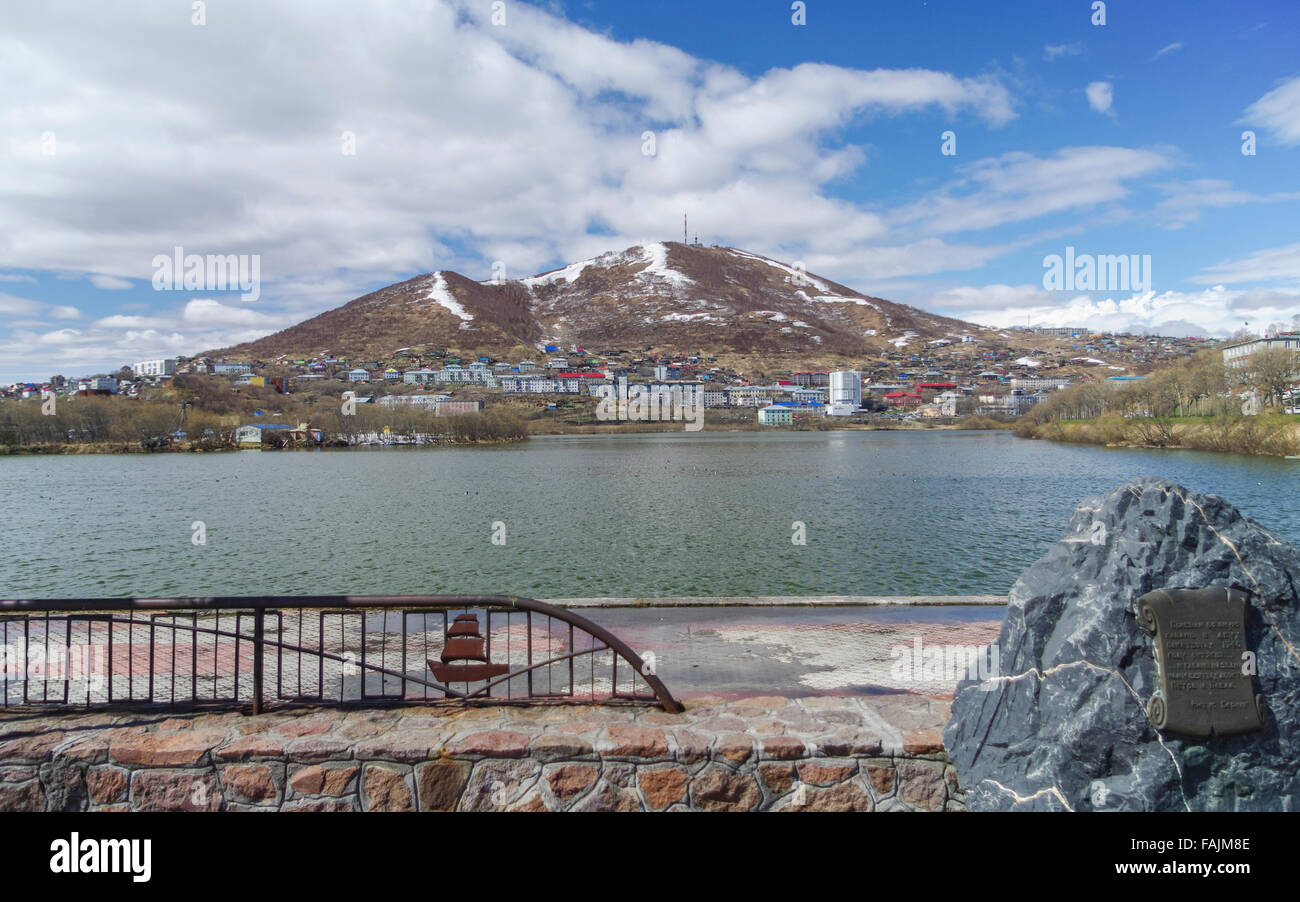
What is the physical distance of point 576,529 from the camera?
24.5 meters

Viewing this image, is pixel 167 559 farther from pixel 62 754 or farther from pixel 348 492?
pixel 348 492

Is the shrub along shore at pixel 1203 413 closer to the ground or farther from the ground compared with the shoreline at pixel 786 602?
farther from the ground

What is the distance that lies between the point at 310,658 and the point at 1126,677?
8.02 metres

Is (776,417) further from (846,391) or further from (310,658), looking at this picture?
(310,658)

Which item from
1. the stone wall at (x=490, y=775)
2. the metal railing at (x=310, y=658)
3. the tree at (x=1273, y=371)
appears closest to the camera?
Answer: the stone wall at (x=490, y=775)

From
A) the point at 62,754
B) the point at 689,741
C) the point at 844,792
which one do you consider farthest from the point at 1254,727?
the point at 62,754

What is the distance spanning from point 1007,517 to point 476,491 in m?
26.7

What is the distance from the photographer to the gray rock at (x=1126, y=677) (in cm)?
361

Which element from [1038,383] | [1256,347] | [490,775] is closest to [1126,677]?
[490,775]

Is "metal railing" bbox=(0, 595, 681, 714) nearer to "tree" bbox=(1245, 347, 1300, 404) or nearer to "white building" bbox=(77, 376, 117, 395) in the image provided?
"tree" bbox=(1245, 347, 1300, 404)

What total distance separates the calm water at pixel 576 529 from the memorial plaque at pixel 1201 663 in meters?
10.9

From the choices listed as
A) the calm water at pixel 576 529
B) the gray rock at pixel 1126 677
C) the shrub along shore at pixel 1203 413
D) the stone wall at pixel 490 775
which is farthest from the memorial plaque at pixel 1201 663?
the shrub along shore at pixel 1203 413

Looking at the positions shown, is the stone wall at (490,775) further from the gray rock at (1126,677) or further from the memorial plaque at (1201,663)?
the memorial plaque at (1201,663)

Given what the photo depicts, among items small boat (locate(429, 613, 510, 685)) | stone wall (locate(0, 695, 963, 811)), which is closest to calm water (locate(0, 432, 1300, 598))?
small boat (locate(429, 613, 510, 685))
